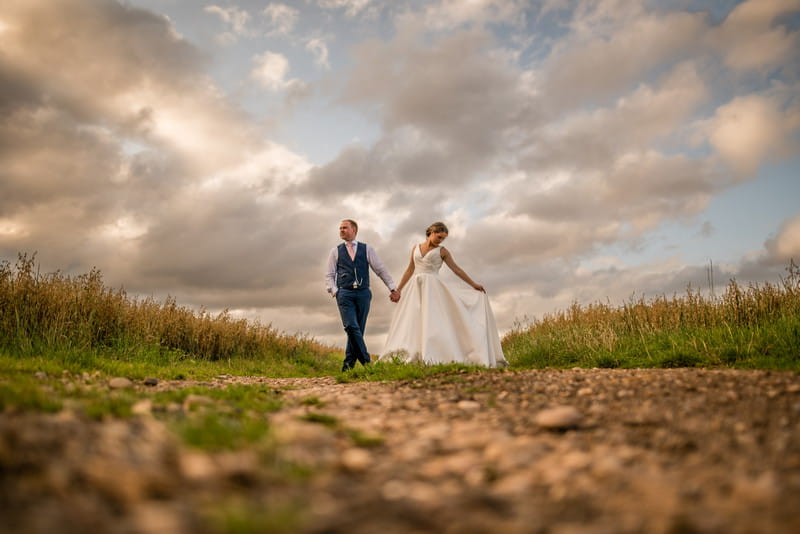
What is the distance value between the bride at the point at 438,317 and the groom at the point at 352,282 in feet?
3.14

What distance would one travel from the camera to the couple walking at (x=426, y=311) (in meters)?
10.1

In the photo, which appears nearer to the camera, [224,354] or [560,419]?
[560,419]

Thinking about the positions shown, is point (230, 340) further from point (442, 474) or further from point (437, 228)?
point (442, 474)

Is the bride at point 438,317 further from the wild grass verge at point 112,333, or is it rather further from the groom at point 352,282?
the wild grass verge at point 112,333

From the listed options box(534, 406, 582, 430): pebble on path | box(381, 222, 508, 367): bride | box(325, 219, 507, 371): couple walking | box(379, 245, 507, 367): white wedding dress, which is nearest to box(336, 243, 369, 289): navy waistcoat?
box(325, 219, 507, 371): couple walking

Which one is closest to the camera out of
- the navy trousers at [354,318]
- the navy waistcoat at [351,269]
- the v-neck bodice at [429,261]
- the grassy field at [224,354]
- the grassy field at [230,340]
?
the grassy field at [224,354]

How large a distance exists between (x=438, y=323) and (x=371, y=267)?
2.59 metres

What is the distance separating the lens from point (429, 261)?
10547mm

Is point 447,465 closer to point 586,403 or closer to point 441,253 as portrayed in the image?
point 586,403

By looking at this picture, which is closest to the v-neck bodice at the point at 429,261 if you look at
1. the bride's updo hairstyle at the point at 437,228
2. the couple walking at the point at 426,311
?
the couple walking at the point at 426,311

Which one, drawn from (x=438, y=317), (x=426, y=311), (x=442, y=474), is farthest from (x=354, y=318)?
(x=442, y=474)

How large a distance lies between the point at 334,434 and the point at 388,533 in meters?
1.61

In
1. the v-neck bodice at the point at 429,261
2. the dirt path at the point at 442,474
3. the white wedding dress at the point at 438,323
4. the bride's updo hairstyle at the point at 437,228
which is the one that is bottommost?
the dirt path at the point at 442,474

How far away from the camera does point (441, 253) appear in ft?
35.0
